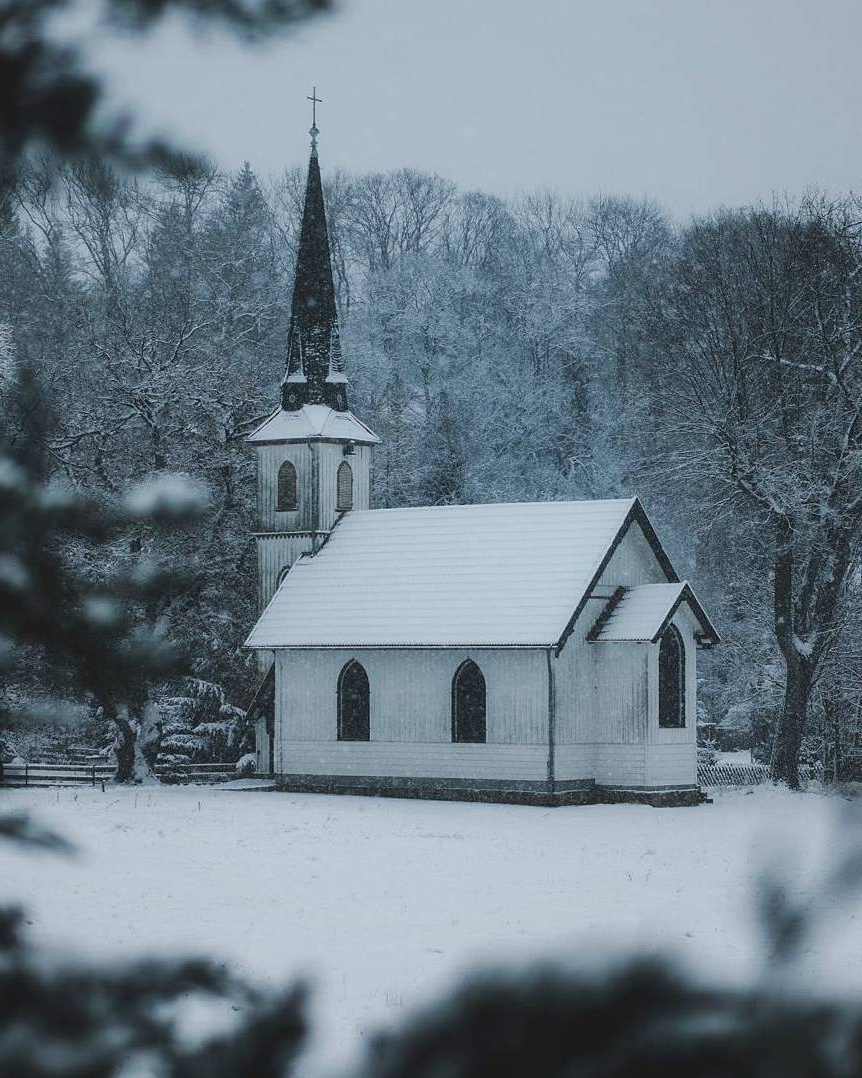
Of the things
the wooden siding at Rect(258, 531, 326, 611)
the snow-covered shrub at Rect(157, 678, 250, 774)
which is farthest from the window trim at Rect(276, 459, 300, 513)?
the snow-covered shrub at Rect(157, 678, 250, 774)

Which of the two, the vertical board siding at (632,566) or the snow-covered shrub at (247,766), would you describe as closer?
the vertical board siding at (632,566)

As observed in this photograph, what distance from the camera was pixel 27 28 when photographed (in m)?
2.61

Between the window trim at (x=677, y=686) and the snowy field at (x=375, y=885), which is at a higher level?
the window trim at (x=677, y=686)

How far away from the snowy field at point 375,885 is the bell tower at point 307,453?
30.7 feet

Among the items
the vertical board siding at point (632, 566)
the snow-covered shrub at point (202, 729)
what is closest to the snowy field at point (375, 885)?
the vertical board siding at point (632, 566)

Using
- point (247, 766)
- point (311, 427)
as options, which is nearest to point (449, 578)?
point (311, 427)

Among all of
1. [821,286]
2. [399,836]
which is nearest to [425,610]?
[399,836]

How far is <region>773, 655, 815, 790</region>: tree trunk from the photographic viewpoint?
4053 centimetres

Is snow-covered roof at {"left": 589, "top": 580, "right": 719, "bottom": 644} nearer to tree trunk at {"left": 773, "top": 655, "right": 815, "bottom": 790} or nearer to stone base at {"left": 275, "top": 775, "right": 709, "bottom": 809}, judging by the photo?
stone base at {"left": 275, "top": 775, "right": 709, "bottom": 809}

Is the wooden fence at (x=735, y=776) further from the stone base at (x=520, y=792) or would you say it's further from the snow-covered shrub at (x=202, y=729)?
the snow-covered shrub at (x=202, y=729)

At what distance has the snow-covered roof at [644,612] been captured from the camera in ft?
115

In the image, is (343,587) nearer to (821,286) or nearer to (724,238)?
(821,286)

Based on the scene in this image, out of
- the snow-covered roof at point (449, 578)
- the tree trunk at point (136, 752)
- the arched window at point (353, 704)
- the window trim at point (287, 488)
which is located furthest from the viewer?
the window trim at point (287, 488)

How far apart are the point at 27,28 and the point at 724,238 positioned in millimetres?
48858
